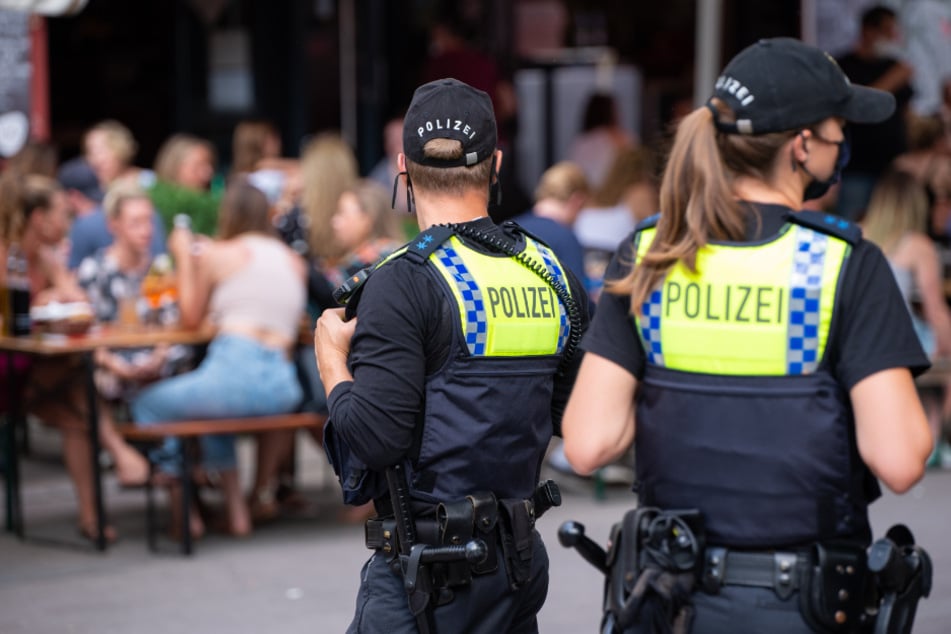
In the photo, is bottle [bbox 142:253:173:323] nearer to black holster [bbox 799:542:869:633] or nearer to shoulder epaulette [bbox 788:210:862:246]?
shoulder epaulette [bbox 788:210:862:246]

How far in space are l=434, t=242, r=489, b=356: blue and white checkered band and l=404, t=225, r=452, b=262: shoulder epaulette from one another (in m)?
0.02

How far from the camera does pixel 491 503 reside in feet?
10.3

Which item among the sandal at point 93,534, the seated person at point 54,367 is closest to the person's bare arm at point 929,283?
the seated person at point 54,367

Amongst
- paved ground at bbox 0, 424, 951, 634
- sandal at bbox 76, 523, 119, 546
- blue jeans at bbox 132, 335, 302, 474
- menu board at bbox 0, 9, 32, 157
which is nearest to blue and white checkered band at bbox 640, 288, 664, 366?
paved ground at bbox 0, 424, 951, 634

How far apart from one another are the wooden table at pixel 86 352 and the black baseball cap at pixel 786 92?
4442 mm

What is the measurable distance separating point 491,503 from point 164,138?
1086cm

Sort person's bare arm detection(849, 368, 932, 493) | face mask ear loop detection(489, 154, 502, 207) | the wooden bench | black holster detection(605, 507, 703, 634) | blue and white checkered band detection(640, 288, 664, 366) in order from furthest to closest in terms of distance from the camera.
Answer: the wooden bench
face mask ear loop detection(489, 154, 502, 207)
blue and white checkered band detection(640, 288, 664, 366)
black holster detection(605, 507, 703, 634)
person's bare arm detection(849, 368, 932, 493)

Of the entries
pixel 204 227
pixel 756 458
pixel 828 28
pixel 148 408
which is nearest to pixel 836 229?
pixel 756 458

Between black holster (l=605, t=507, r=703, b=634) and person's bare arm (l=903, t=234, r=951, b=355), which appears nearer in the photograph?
black holster (l=605, t=507, r=703, b=634)

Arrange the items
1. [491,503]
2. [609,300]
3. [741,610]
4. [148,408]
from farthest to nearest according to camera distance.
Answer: [148,408]
[491,503]
[609,300]
[741,610]

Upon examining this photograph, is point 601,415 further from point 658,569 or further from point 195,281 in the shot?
point 195,281

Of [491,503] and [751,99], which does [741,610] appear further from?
[751,99]

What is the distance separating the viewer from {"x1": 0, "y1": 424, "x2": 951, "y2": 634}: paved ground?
19.2 ft

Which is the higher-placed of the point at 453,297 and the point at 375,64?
the point at 375,64
